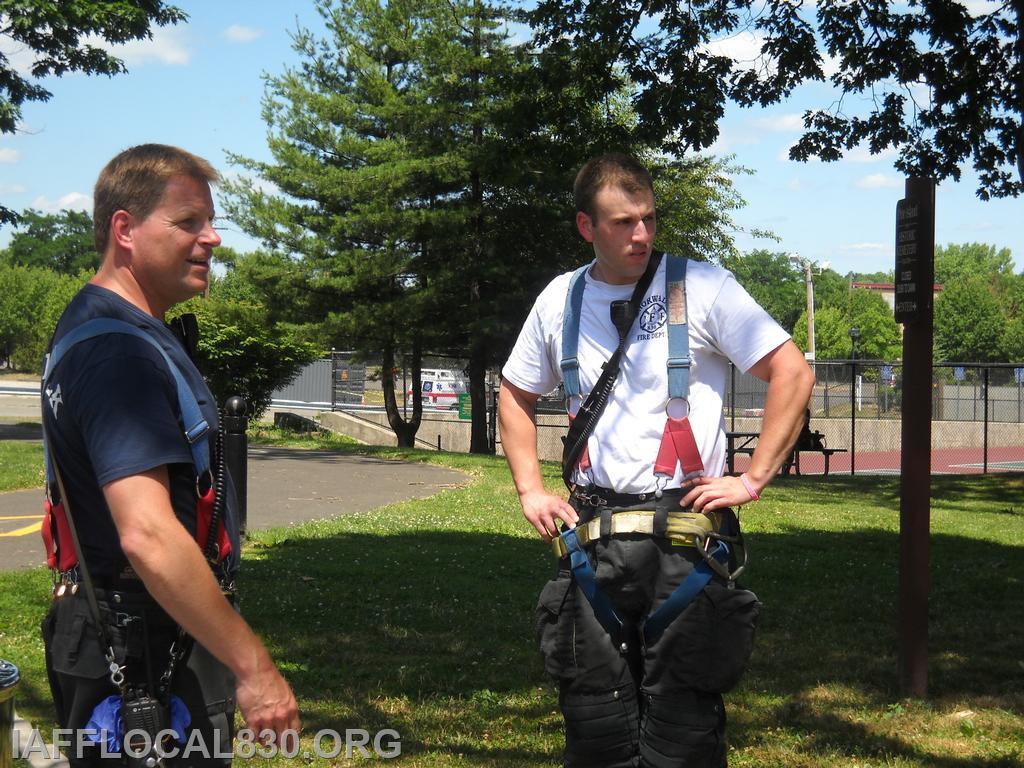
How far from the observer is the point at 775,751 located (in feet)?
15.9

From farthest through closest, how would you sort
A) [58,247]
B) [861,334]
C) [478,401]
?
[58,247], [861,334], [478,401]

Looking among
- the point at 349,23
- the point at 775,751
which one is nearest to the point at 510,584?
the point at 775,751

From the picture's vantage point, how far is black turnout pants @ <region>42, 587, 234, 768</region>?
7.70 feet

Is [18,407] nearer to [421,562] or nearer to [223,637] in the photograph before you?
[421,562]

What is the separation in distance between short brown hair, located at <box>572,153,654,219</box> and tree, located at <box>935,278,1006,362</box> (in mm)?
81827

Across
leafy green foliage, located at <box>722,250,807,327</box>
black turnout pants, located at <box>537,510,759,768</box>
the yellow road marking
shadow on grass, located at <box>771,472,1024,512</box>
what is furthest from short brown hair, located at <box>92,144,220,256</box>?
leafy green foliage, located at <box>722,250,807,327</box>

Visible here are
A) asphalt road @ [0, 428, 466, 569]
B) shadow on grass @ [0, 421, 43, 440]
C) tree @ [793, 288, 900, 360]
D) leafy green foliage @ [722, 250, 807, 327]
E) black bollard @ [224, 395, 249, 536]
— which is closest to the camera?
black bollard @ [224, 395, 249, 536]

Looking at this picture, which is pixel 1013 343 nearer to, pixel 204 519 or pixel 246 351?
pixel 246 351

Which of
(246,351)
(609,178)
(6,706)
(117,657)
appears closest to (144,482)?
(117,657)

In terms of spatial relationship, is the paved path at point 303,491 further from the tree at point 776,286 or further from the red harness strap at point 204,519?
Result: the tree at point 776,286

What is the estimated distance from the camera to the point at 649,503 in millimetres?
3268

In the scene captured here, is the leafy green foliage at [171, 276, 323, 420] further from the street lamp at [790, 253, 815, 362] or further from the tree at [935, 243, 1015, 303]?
the tree at [935, 243, 1015, 303]

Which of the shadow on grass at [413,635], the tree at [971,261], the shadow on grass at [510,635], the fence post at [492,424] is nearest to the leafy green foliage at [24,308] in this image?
the fence post at [492,424]

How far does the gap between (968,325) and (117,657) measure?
85268 millimetres
